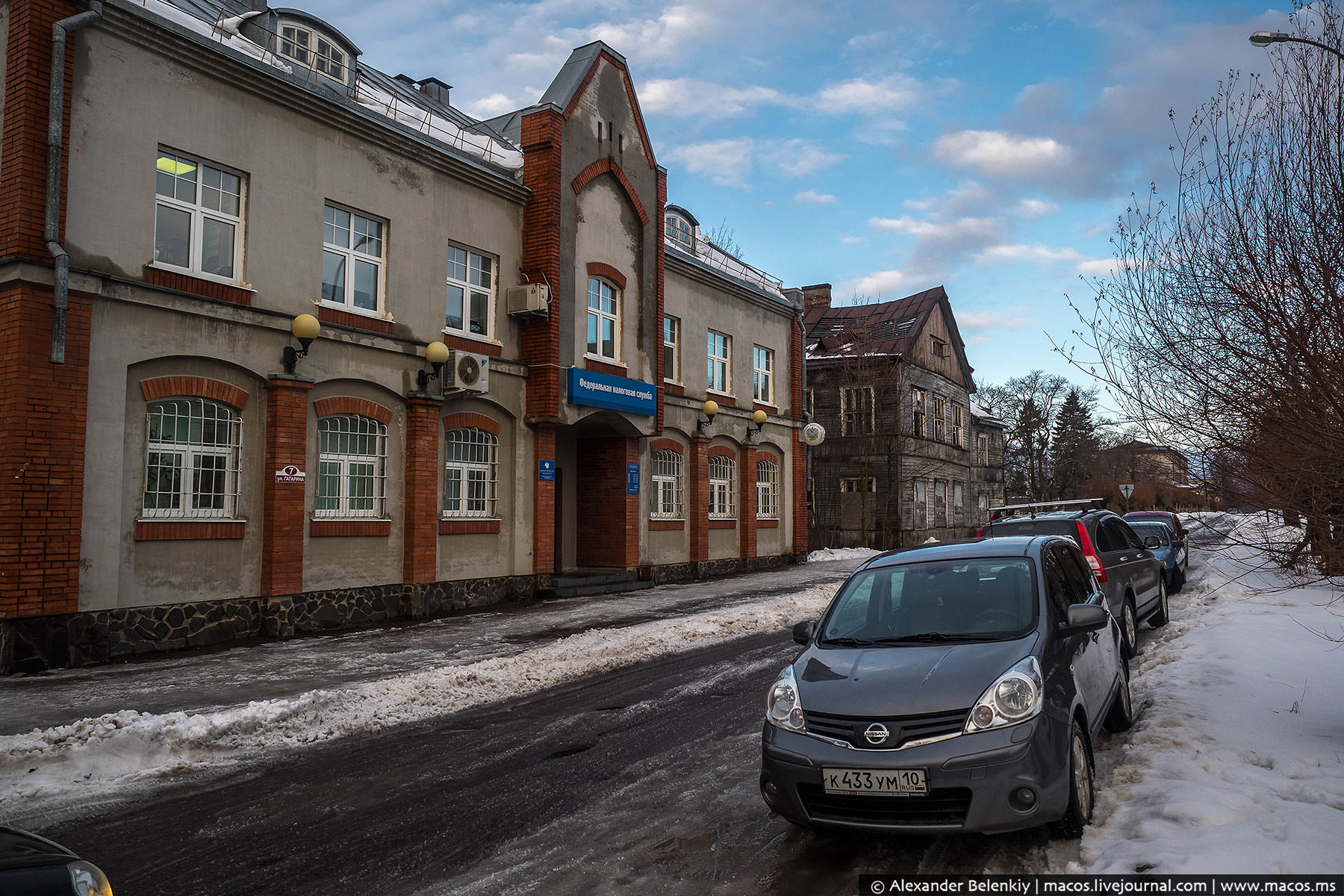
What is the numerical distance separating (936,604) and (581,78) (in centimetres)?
1665

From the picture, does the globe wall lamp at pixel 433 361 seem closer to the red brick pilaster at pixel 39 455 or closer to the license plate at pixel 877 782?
the red brick pilaster at pixel 39 455

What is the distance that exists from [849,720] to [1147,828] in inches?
63.8

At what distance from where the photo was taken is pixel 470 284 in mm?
17344

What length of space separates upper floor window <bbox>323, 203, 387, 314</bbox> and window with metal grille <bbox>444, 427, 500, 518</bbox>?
9.56 feet

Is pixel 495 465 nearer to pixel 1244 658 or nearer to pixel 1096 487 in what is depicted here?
pixel 1244 658

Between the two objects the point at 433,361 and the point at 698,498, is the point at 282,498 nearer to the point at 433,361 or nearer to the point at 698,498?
the point at 433,361

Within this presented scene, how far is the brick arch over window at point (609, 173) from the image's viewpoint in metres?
19.2

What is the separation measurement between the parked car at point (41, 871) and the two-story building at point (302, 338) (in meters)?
9.00

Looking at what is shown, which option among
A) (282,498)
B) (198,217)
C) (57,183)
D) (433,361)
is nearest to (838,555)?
(433,361)

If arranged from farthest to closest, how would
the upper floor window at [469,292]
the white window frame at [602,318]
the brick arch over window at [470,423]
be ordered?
the white window frame at [602,318] → the upper floor window at [469,292] → the brick arch over window at [470,423]

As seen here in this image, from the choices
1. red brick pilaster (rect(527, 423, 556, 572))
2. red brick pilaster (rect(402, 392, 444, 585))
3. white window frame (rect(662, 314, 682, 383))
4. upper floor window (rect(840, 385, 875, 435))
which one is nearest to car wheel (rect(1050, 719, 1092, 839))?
red brick pilaster (rect(402, 392, 444, 585))

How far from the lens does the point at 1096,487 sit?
69.1 m

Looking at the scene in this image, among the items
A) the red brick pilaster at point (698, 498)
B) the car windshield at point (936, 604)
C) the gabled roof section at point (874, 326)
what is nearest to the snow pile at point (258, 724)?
the car windshield at point (936, 604)

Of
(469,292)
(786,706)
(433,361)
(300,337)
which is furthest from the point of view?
(469,292)
